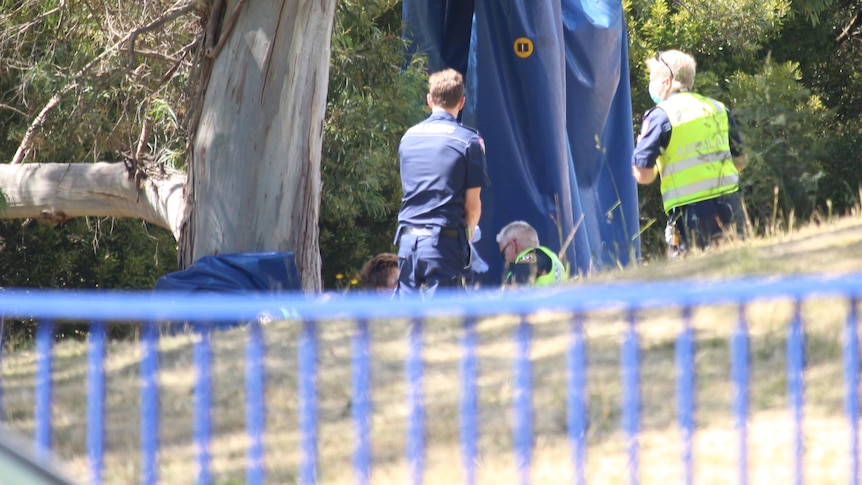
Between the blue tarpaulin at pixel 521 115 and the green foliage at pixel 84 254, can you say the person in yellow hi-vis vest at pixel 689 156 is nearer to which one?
the blue tarpaulin at pixel 521 115

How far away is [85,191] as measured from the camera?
890cm

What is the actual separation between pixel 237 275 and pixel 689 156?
8.96ft

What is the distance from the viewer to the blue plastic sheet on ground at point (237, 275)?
6293 mm

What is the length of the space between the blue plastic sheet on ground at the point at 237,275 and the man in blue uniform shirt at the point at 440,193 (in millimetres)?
1012

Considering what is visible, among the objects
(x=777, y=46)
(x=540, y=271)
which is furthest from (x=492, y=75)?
(x=777, y=46)

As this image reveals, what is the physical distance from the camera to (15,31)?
32.1ft

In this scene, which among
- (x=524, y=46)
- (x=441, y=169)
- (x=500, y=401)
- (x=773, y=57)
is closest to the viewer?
(x=500, y=401)

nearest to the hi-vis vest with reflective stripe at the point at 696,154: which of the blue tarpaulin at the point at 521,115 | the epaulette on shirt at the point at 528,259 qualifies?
the epaulette on shirt at the point at 528,259

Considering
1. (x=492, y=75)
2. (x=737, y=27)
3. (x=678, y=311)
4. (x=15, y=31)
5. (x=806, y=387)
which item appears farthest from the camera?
(x=737, y=27)

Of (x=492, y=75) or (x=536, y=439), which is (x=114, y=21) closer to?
(x=492, y=75)

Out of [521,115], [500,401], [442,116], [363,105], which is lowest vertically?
[500,401]

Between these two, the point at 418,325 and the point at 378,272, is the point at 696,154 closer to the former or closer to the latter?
the point at 378,272

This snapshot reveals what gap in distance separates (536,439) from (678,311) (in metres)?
1.29

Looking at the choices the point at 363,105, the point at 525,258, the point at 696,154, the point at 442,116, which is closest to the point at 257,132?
the point at 442,116
